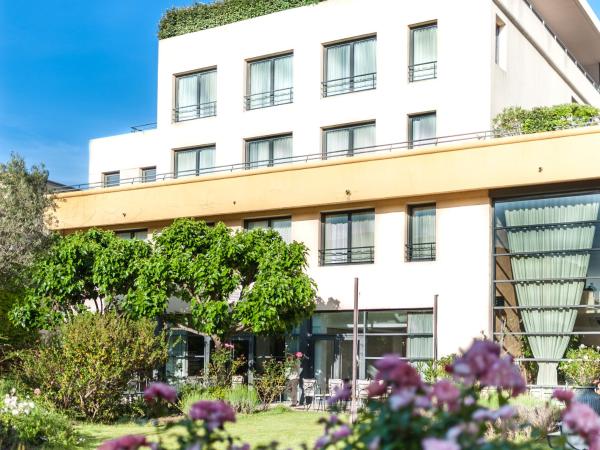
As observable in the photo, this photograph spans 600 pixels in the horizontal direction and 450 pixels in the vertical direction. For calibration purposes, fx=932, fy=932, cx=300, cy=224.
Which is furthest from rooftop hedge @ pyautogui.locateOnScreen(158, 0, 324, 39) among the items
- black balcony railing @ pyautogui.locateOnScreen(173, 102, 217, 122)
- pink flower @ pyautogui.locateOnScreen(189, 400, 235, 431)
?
pink flower @ pyautogui.locateOnScreen(189, 400, 235, 431)

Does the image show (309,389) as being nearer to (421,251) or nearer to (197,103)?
(421,251)

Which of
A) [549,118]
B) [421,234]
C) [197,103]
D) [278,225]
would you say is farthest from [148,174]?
[549,118]

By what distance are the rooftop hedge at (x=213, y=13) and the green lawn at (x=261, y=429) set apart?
615 inches

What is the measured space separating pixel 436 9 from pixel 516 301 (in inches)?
375

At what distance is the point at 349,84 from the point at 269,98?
3294mm

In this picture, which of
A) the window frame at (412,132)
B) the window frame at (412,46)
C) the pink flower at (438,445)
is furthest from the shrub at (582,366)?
the pink flower at (438,445)

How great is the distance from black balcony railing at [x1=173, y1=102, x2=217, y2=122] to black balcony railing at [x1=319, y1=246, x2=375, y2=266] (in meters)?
7.80

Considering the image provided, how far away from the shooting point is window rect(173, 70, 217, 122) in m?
34.2

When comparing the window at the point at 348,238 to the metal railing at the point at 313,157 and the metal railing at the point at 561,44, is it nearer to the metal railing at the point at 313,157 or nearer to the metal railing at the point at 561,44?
the metal railing at the point at 313,157

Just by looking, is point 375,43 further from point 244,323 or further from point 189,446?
point 189,446

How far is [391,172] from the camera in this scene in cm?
2748

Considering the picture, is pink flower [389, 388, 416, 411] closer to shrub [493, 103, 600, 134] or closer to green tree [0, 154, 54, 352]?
shrub [493, 103, 600, 134]

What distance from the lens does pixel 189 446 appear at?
5.48 m

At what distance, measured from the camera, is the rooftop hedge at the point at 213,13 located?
33.6m
